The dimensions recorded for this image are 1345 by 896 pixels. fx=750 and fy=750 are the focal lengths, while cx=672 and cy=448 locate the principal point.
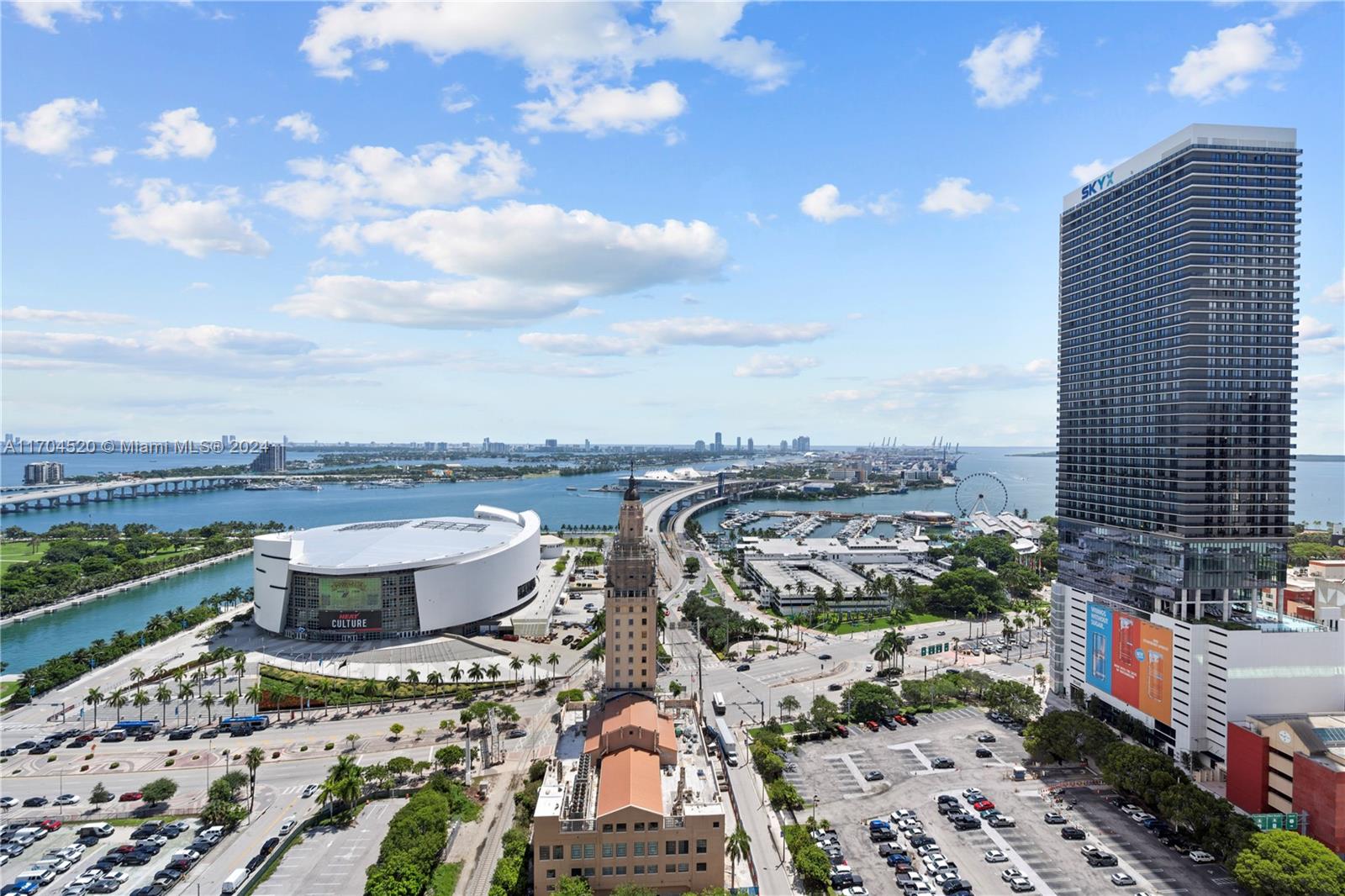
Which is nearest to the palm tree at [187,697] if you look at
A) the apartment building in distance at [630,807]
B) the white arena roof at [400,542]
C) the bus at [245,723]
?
the bus at [245,723]

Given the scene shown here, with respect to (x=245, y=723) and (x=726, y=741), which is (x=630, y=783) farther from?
(x=245, y=723)


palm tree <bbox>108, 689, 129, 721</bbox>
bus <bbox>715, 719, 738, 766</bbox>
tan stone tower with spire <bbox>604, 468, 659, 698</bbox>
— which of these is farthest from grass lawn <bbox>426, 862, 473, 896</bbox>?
palm tree <bbox>108, 689, 129, 721</bbox>

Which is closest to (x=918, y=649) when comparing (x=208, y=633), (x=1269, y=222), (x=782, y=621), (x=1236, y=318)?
(x=782, y=621)

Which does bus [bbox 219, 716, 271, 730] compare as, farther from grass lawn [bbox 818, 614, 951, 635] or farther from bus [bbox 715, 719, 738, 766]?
grass lawn [bbox 818, 614, 951, 635]

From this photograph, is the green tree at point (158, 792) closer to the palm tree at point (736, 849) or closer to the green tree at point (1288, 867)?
the palm tree at point (736, 849)

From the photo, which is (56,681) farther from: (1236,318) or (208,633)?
(1236,318)

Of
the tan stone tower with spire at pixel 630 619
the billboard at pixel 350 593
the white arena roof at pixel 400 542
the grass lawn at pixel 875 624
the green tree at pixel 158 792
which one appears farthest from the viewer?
the grass lawn at pixel 875 624
